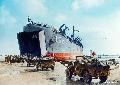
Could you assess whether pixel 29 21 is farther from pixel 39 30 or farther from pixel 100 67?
pixel 100 67

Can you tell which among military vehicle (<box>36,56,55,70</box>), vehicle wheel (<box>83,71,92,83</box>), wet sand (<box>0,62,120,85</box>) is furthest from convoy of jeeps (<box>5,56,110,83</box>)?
military vehicle (<box>36,56,55,70</box>)

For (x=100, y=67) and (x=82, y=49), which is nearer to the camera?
(x=100, y=67)

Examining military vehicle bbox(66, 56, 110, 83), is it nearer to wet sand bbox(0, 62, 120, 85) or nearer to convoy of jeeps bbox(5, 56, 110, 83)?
convoy of jeeps bbox(5, 56, 110, 83)

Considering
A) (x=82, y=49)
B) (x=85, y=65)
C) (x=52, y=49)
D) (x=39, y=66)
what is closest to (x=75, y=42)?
(x=82, y=49)

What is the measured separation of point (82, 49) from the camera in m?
67.6

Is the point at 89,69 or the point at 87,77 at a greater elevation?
the point at 89,69

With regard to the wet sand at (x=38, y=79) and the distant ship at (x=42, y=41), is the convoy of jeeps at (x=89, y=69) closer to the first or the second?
→ the wet sand at (x=38, y=79)

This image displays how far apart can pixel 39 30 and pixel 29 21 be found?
2920 mm

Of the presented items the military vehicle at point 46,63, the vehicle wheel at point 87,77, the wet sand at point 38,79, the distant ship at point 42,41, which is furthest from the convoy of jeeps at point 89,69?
the distant ship at point 42,41

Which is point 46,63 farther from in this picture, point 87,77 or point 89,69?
point 89,69

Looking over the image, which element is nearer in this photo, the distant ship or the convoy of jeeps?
the convoy of jeeps

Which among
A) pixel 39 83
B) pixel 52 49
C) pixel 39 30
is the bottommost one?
pixel 39 83

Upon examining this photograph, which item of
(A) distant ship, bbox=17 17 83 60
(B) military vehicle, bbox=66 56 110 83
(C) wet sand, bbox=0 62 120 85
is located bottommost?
(C) wet sand, bbox=0 62 120 85

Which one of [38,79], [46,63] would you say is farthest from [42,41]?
[38,79]
